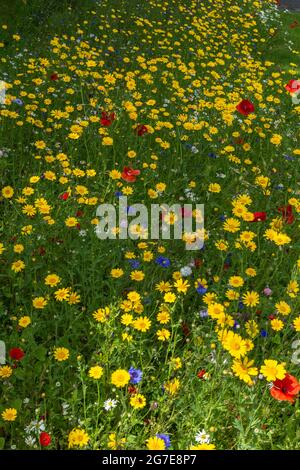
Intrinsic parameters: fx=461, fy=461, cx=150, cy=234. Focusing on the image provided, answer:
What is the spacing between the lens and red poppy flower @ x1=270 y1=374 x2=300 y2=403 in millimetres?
2201

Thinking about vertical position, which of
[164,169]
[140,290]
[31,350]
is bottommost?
[31,350]

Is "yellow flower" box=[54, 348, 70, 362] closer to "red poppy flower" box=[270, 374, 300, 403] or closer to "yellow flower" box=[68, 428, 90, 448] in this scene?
"yellow flower" box=[68, 428, 90, 448]

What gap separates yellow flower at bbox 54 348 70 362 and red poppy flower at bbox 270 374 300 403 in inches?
44.9

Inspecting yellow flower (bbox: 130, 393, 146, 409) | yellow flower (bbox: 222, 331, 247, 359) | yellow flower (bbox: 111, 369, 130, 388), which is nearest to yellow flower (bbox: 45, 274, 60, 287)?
yellow flower (bbox: 111, 369, 130, 388)

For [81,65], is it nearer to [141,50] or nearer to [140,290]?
[141,50]

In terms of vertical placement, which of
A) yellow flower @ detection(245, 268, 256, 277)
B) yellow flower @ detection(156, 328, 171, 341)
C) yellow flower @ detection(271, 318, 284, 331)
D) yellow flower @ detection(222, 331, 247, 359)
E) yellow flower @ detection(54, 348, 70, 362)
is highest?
yellow flower @ detection(245, 268, 256, 277)

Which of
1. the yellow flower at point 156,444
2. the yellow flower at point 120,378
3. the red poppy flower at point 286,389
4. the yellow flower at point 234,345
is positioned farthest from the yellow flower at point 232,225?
the yellow flower at point 156,444

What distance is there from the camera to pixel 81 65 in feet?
20.8

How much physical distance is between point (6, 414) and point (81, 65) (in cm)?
516

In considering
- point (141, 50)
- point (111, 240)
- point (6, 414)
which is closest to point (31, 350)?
point (6, 414)

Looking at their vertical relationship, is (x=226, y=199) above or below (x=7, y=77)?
below

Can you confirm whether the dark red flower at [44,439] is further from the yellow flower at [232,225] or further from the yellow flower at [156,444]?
the yellow flower at [232,225]

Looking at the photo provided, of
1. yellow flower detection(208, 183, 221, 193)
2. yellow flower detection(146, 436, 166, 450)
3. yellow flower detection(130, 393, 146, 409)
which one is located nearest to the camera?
yellow flower detection(146, 436, 166, 450)
